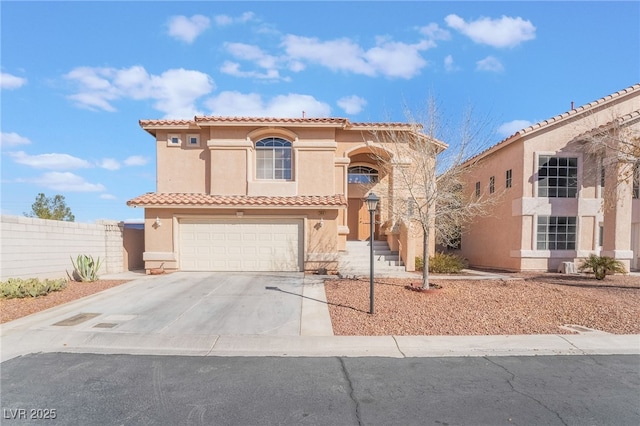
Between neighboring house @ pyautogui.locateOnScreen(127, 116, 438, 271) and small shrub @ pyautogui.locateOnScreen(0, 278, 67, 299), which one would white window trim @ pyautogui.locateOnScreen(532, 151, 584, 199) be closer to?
neighboring house @ pyautogui.locateOnScreen(127, 116, 438, 271)

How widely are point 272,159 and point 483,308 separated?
10.4 meters

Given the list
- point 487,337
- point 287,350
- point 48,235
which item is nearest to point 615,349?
point 487,337

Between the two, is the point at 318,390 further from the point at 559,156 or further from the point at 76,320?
the point at 559,156

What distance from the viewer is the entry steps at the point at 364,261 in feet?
44.7

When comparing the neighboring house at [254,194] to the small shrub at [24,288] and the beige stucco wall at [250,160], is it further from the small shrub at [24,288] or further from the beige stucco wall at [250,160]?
the small shrub at [24,288]

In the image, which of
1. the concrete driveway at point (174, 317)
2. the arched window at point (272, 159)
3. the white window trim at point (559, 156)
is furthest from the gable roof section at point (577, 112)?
the concrete driveway at point (174, 317)

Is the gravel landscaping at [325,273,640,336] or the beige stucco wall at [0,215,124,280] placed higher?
the beige stucco wall at [0,215,124,280]

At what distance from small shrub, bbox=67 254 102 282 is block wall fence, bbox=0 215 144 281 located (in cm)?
29

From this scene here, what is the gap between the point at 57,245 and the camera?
11.6 meters

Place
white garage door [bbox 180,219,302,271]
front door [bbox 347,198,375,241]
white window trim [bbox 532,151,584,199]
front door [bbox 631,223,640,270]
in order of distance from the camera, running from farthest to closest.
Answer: front door [bbox 347,198,375,241], front door [bbox 631,223,640,270], white window trim [bbox 532,151,584,199], white garage door [bbox 180,219,302,271]

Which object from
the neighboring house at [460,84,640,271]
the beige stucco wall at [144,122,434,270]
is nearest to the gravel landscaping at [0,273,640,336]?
the neighboring house at [460,84,640,271]

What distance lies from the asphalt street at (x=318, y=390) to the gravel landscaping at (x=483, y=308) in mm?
1426

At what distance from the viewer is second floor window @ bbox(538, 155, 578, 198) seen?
15.1m

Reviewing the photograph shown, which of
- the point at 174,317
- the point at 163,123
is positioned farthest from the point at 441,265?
the point at 163,123
